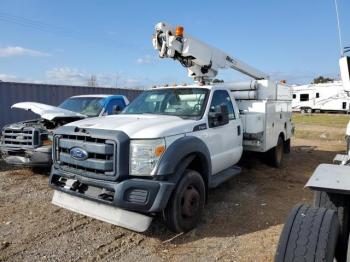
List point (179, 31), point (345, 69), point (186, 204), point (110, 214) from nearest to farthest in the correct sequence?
point (345, 69)
point (110, 214)
point (186, 204)
point (179, 31)

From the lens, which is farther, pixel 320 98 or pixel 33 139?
pixel 320 98

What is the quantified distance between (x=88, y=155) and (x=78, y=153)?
0.18 m

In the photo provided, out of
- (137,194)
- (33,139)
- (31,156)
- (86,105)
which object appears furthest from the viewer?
(86,105)

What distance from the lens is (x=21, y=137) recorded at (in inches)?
280

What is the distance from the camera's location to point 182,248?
4055mm

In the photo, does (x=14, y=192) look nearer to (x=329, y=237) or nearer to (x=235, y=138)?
(x=235, y=138)

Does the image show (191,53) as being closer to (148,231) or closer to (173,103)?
(173,103)

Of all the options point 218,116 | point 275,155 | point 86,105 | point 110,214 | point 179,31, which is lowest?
point 110,214

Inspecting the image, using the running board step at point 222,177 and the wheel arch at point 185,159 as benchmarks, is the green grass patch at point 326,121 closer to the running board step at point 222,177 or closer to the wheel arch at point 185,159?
the running board step at point 222,177

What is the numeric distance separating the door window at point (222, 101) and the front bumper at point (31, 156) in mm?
3504

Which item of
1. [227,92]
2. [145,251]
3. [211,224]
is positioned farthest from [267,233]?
[227,92]

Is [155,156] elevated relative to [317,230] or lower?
elevated

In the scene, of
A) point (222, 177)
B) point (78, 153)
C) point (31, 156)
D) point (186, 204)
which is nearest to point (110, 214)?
point (78, 153)

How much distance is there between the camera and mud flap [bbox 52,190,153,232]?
3.95m
